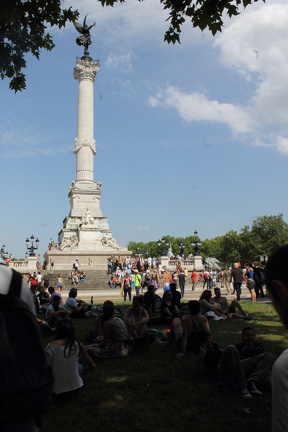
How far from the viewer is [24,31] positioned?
9.41 meters

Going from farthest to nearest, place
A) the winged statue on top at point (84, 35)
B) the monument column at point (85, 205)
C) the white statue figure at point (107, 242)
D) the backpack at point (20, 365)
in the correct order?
the winged statue on top at point (84, 35), the white statue figure at point (107, 242), the monument column at point (85, 205), the backpack at point (20, 365)

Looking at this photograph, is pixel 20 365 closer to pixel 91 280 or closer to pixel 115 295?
pixel 115 295

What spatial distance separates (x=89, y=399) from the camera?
235 inches

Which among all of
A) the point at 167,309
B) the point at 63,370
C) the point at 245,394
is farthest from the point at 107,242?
the point at 245,394

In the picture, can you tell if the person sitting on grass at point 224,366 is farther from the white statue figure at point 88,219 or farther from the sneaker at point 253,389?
Result: the white statue figure at point 88,219

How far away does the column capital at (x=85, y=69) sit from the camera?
2190 inches

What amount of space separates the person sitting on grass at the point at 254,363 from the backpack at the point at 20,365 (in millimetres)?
4915

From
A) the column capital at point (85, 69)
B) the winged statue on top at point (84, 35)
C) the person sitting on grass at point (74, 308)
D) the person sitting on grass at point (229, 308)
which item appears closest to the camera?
the person sitting on grass at point (229, 308)

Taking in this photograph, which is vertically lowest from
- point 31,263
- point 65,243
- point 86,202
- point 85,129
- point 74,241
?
point 31,263

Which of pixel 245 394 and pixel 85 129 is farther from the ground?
pixel 85 129

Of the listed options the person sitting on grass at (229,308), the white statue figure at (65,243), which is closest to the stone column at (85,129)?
the white statue figure at (65,243)

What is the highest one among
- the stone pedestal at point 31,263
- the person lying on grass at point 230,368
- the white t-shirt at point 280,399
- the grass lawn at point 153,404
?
the stone pedestal at point 31,263

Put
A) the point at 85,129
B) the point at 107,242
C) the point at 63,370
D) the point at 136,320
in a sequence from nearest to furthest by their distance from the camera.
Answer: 1. the point at 63,370
2. the point at 136,320
3. the point at 107,242
4. the point at 85,129

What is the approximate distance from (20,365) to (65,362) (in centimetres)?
411
